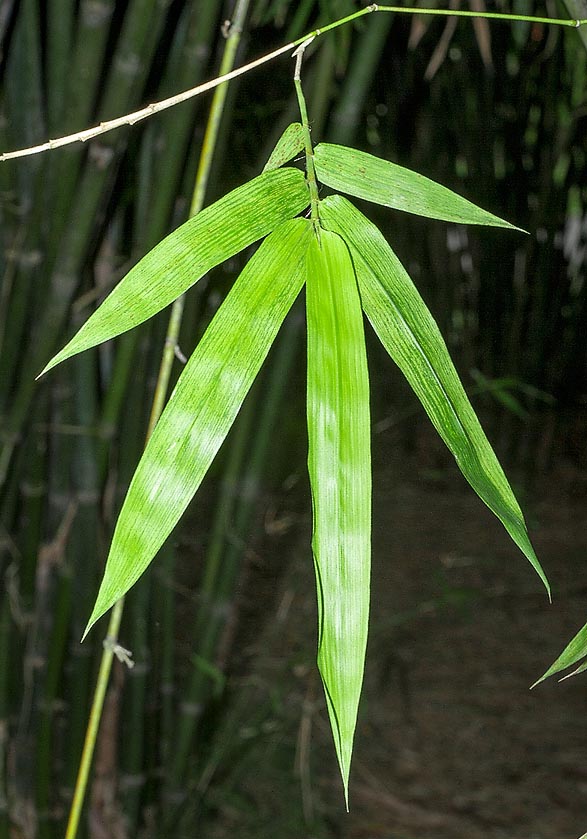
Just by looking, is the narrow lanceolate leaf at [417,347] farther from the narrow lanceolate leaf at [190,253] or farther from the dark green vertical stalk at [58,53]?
the dark green vertical stalk at [58,53]

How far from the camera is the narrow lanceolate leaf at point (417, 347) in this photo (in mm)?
276

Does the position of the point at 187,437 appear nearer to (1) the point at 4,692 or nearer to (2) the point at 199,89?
(2) the point at 199,89

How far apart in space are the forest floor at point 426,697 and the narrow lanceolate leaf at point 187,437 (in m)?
0.92

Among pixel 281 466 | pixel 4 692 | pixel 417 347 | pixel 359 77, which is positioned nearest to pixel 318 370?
pixel 417 347

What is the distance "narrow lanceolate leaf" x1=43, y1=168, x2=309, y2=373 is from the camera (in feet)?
0.88

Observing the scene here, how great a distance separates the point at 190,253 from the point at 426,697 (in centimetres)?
154

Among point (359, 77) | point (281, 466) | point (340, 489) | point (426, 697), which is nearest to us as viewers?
point (340, 489)

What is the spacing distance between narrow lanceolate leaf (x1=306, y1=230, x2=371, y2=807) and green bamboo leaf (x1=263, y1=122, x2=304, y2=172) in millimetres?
47

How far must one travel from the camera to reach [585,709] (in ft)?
5.38

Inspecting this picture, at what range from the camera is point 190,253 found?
0.27m

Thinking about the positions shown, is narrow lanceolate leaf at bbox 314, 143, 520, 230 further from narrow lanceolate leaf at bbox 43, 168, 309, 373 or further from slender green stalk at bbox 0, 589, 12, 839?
slender green stalk at bbox 0, 589, 12, 839

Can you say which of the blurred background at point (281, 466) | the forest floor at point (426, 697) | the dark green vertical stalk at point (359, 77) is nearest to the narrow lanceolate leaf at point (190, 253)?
the blurred background at point (281, 466)

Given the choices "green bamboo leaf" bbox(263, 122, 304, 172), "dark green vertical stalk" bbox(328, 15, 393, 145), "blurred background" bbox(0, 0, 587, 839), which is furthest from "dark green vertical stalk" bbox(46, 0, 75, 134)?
"green bamboo leaf" bbox(263, 122, 304, 172)

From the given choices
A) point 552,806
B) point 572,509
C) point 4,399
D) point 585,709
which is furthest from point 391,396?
point 4,399
